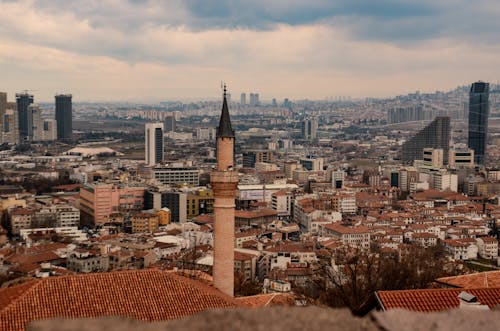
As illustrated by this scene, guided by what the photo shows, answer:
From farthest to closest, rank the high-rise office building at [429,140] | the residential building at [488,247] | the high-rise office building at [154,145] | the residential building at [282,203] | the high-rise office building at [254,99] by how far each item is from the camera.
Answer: the high-rise office building at [254,99]
the high-rise office building at [429,140]
the high-rise office building at [154,145]
the residential building at [282,203]
the residential building at [488,247]

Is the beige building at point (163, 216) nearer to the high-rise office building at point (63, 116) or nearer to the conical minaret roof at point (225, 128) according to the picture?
the conical minaret roof at point (225, 128)

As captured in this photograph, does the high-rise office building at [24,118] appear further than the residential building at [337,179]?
Yes

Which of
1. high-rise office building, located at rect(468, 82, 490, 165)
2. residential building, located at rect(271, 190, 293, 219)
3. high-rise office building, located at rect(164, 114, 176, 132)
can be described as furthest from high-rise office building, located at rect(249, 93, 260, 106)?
residential building, located at rect(271, 190, 293, 219)

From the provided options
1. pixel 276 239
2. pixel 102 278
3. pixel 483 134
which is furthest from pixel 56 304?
pixel 483 134

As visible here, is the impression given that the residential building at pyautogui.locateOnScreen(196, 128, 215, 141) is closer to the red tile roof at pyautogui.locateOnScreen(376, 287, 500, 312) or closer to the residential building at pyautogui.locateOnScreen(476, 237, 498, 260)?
the residential building at pyautogui.locateOnScreen(476, 237, 498, 260)

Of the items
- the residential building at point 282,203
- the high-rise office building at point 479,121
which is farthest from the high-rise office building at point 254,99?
the residential building at point 282,203

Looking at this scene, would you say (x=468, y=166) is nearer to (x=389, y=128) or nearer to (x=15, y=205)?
(x=15, y=205)

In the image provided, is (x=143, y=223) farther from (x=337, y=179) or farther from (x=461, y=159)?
(x=461, y=159)
